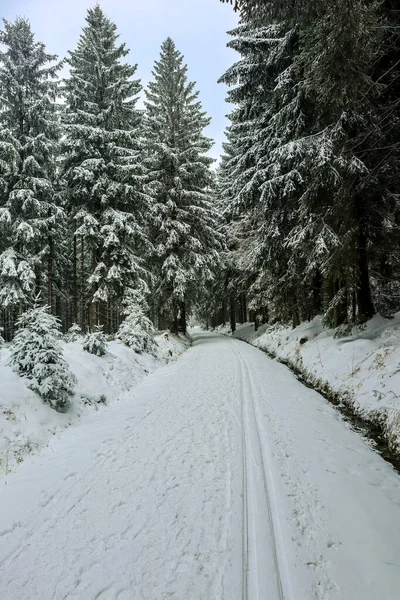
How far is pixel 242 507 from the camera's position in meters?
3.07

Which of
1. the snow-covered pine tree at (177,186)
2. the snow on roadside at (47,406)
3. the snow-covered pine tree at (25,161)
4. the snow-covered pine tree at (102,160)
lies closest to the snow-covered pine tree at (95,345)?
the snow on roadside at (47,406)

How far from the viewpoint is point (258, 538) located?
2650 mm

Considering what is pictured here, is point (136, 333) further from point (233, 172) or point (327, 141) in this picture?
point (233, 172)

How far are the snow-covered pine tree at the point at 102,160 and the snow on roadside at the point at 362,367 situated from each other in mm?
8852

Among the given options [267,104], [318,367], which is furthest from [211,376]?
[267,104]

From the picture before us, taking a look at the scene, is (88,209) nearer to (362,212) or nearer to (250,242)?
(250,242)

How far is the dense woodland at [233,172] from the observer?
6.26 meters

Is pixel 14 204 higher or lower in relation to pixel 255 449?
higher

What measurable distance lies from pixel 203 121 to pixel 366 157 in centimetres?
1629

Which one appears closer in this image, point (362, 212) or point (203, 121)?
point (362, 212)

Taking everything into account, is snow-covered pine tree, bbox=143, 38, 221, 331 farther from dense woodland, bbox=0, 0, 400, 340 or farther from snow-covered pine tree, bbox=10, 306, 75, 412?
snow-covered pine tree, bbox=10, 306, 75, 412

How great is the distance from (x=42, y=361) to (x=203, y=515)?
4.34 meters

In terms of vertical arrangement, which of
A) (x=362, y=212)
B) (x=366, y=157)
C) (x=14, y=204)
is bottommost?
(x=362, y=212)

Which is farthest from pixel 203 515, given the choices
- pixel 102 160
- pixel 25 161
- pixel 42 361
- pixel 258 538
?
pixel 25 161
